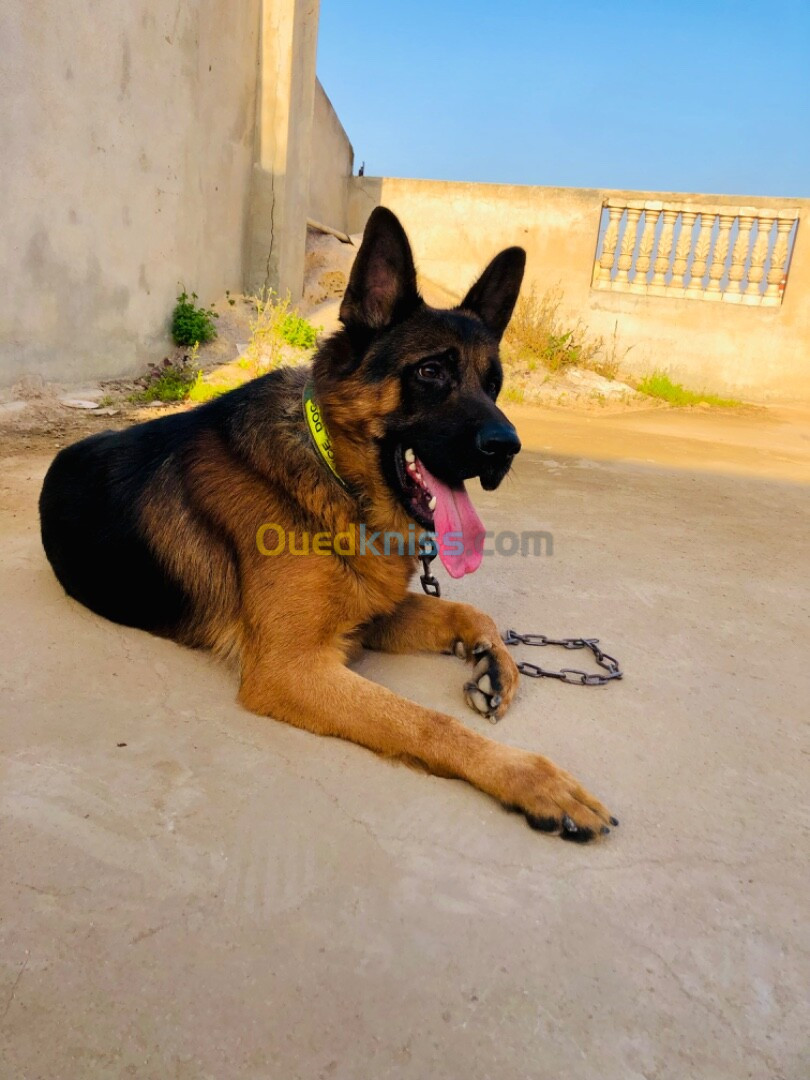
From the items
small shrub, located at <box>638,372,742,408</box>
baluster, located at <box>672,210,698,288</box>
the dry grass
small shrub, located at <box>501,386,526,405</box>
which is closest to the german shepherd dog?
small shrub, located at <box>501,386,526,405</box>

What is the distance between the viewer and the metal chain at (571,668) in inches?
109

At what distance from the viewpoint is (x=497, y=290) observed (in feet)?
10.1

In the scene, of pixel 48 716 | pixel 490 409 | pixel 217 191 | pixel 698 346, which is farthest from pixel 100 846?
pixel 698 346

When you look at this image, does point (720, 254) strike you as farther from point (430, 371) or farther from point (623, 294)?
point (430, 371)

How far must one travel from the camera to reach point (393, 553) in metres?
2.68

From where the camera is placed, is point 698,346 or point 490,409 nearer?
point 490,409

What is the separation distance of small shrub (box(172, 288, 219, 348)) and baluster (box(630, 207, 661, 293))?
28.3ft

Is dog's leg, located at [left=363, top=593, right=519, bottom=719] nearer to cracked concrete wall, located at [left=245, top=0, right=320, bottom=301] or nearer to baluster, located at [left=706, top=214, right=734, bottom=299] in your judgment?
cracked concrete wall, located at [left=245, top=0, right=320, bottom=301]

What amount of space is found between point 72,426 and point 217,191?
4286 millimetres

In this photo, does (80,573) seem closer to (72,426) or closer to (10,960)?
(10,960)

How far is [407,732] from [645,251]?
13.2 meters

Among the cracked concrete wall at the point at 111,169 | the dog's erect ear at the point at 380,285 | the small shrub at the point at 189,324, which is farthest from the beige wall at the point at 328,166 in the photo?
the dog's erect ear at the point at 380,285

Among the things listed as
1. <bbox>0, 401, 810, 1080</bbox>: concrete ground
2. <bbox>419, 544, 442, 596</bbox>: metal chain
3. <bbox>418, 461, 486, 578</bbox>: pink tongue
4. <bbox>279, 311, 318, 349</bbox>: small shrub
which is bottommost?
<bbox>0, 401, 810, 1080</bbox>: concrete ground

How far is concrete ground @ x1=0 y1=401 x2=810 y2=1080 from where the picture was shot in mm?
1323
